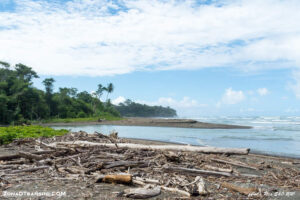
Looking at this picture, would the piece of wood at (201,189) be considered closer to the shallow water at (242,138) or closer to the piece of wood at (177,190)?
the piece of wood at (177,190)

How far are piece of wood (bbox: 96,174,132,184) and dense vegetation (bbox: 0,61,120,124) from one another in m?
49.2

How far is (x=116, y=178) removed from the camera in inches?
269

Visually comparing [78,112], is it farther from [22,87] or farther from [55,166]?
[55,166]

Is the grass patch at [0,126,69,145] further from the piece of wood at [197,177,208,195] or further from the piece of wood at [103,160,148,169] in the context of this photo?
the piece of wood at [197,177,208,195]

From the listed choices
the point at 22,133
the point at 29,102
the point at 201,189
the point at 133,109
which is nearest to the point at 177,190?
the point at 201,189

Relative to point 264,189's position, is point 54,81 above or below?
above

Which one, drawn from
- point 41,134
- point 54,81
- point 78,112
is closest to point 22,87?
point 54,81

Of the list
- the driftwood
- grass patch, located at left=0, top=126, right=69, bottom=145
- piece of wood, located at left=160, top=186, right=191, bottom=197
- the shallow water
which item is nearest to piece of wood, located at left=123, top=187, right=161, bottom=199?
piece of wood, located at left=160, top=186, right=191, bottom=197

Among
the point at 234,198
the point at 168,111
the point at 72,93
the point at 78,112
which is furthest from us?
the point at 168,111

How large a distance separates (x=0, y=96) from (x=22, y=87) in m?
8.25

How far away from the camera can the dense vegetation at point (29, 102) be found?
53.4m

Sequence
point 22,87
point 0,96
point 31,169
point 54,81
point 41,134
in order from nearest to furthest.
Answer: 1. point 31,169
2. point 41,134
3. point 0,96
4. point 22,87
5. point 54,81

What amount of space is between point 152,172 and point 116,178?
1.46 m

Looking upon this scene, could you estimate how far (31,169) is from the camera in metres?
8.33
